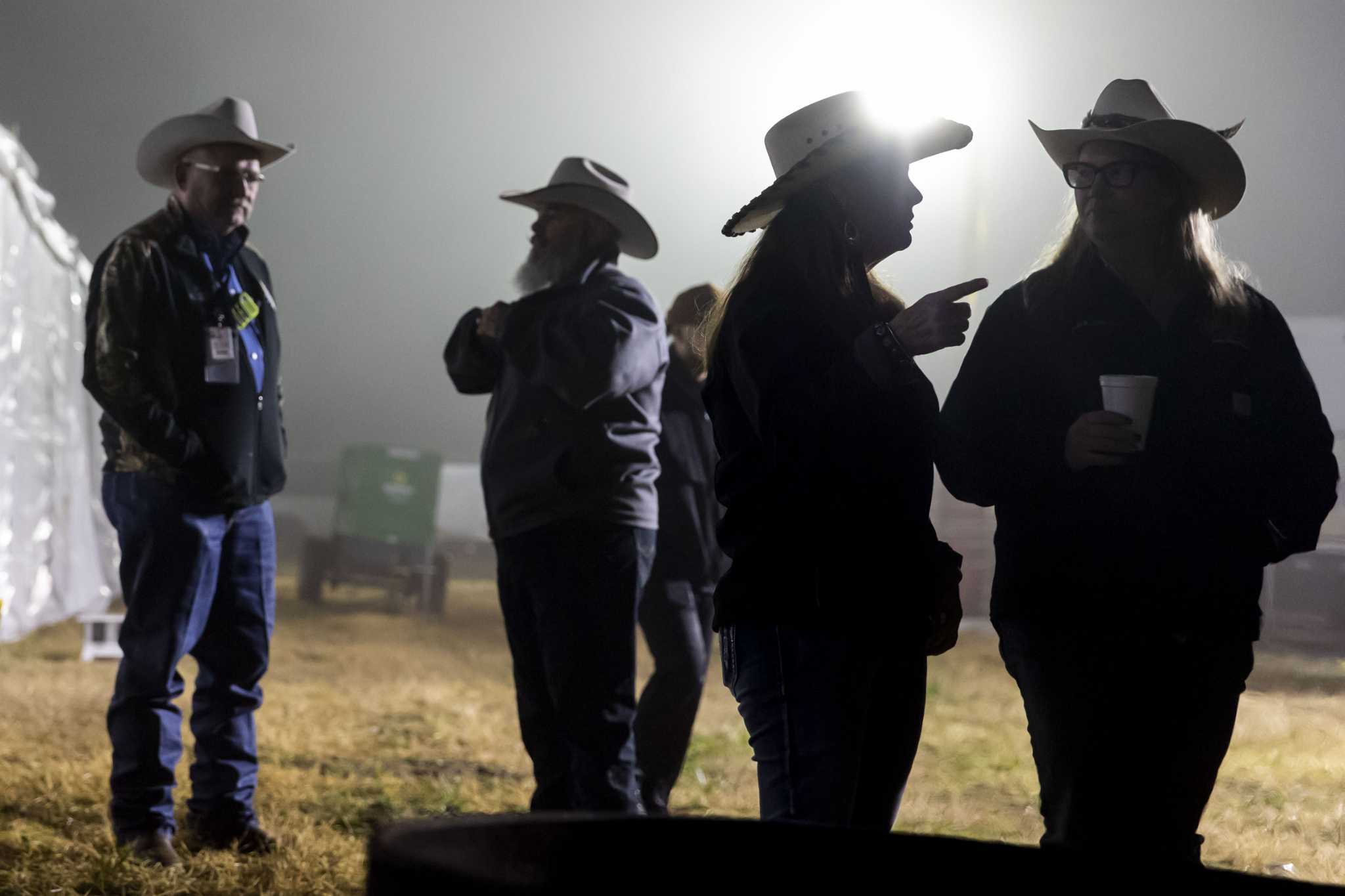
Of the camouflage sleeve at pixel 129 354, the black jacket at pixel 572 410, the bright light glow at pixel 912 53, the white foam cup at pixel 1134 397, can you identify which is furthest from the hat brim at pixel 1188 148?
the bright light glow at pixel 912 53

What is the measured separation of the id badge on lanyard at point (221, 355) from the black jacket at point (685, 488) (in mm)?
1143

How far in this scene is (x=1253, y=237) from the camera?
605cm

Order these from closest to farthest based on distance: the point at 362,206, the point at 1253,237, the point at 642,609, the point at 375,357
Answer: the point at 642,609
the point at 1253,237
the point at 362,206
the point at 375,357

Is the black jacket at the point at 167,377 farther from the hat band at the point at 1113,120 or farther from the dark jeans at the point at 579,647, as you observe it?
the hat band at the point at 1113,120

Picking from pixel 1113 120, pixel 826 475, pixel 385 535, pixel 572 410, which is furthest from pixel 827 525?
pixel 385 535

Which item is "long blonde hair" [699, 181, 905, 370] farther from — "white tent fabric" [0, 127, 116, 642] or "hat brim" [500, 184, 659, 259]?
"white tent fabric" [0, 127, 116, 642]

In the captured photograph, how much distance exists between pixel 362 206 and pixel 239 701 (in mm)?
10230

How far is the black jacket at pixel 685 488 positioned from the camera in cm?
346

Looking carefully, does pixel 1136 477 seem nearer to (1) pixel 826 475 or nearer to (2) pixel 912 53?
(1) pixel 826 475

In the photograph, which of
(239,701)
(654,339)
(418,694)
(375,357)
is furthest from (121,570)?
(375,357)

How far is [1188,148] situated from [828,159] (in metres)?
0.57

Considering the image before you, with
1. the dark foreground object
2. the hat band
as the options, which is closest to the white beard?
the hat band

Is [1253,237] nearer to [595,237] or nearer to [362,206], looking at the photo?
[595,237]

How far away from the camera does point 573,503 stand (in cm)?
266
